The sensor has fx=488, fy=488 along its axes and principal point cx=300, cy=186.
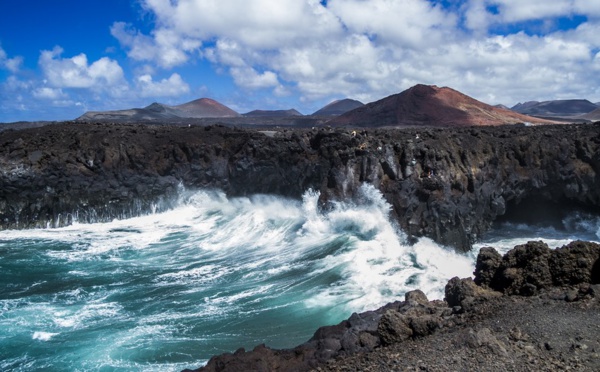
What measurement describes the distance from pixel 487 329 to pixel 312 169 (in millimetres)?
16658

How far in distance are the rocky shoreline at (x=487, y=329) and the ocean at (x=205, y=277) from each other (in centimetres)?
276

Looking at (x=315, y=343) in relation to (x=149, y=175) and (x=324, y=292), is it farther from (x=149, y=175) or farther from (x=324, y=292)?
(x=149, y=175)

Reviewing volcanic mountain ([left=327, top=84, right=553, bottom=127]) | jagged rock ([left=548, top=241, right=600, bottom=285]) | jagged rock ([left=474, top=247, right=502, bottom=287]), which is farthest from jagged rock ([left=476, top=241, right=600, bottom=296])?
volcanic mountain ([left=327, top=84, right=553, bottom=127])

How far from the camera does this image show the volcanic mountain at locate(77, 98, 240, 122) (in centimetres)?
5816

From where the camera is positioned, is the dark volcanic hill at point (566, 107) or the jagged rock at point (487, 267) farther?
the dark volcanic hill at point (566, 107)

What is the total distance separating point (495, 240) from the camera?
63.9 ft

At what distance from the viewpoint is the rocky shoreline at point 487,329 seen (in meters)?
6.17

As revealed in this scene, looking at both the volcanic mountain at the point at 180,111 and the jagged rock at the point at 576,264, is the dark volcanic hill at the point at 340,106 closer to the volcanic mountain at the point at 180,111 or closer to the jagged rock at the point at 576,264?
the volcanic mountain at the point at 180,111

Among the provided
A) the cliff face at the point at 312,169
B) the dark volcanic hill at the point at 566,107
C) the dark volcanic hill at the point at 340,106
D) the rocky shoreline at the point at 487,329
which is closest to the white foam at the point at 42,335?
the rocky shoreline at the point at 487,329

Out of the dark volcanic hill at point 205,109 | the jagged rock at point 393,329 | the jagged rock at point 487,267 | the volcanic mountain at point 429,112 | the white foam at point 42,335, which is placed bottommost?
the white foam at point 42,335

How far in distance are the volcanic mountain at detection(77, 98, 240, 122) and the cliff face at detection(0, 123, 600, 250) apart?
105 feet

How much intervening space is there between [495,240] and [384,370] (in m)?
14.9

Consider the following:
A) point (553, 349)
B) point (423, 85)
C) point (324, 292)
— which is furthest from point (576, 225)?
point (423, 85)

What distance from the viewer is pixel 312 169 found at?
22984 millimetres
